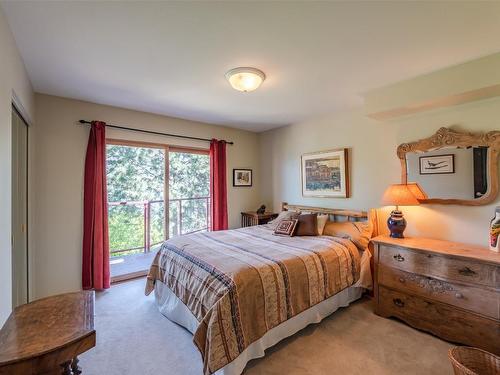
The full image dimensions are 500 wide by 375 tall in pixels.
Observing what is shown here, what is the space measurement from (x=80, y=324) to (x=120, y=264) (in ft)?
10.1

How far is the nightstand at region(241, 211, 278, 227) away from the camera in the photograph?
442 centimetres

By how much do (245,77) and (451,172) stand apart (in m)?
2.37

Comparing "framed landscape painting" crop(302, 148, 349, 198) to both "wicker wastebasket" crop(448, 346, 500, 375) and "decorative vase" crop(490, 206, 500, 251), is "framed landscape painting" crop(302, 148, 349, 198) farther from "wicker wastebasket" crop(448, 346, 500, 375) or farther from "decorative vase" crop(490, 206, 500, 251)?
"wicker wastebasket" crop(448, 346, 500, 375)

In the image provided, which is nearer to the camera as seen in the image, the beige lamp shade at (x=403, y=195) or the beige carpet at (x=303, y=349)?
the beige carpet at (x=303, y=349)

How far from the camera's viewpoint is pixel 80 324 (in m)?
1.13

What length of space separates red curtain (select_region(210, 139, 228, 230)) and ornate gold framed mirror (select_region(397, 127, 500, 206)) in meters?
2.71

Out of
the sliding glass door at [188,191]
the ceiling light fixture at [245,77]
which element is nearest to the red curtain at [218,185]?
the sliding glass door at [188,191]

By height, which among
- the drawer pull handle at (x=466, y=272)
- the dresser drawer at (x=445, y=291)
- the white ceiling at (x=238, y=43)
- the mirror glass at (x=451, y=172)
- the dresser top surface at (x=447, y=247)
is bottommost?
the dresser drawer at (x=445, y=291)

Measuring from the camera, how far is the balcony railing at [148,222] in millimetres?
3643

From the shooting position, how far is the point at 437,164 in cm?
267

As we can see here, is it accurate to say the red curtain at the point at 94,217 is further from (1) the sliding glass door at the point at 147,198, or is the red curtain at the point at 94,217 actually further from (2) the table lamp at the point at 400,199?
(2) the table lamp at the point at 400,199

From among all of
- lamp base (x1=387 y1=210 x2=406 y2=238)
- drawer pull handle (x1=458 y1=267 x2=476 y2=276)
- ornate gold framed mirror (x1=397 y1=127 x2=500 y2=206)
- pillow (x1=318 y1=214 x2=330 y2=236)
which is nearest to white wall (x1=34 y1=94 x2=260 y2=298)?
pillow (x1=318 y1=214 x2=330 y2=236)

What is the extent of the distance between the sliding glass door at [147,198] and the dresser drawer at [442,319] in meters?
3.08

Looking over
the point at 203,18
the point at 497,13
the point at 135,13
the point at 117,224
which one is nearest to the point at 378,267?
the point at 497,13
